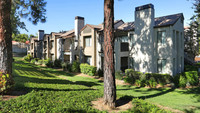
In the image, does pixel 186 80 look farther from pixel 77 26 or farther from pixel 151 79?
pixel 77 26

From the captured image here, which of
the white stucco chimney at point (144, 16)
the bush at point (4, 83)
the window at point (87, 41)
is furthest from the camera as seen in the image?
the window at point (87, 41)

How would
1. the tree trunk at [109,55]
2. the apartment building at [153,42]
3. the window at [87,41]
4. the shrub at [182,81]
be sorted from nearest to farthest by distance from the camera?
1. the tree trunk at [109,55]
2. the shrub at [182,81]
3. the apartment building at [153,42]
4. the window at [87,41]

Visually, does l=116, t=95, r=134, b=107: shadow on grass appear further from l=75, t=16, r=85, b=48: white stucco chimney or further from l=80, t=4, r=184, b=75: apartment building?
l=75, t=16, r=85, b=48: white stucco chimney

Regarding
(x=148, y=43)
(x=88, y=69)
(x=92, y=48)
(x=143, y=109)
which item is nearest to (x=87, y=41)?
(x=92, y=48)

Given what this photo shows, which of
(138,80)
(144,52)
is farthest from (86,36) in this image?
(138,80)

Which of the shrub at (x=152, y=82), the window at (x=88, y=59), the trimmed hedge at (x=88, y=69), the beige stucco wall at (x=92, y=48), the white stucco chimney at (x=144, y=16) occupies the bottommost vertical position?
the shrub at (x=152, y=82)

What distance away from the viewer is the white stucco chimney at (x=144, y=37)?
61.0 feet

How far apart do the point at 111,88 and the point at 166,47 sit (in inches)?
524

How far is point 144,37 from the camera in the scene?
757 inches

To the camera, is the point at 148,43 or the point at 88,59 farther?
the point at 88,59

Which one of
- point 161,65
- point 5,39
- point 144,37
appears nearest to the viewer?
point 5,39

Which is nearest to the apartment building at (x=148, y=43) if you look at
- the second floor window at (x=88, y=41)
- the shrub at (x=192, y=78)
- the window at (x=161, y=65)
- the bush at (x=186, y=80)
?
the window at (x=161, y=65)

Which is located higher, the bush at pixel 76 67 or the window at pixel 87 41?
the window at pixel 87 41

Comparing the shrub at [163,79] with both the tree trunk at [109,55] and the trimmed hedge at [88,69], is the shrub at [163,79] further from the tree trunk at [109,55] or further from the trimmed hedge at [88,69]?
the tree trunk at [109,55]
